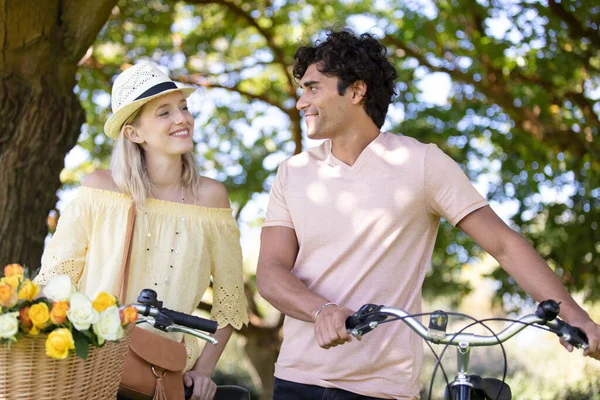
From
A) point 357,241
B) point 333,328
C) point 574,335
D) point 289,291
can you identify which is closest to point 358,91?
point 357,241

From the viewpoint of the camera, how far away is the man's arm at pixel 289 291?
2.77 metres

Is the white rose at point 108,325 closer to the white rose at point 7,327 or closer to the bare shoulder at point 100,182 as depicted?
the white rose at point 7,327

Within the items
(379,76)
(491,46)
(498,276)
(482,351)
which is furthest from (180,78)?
(482,351)

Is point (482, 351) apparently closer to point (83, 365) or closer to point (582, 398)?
point (582, 398)

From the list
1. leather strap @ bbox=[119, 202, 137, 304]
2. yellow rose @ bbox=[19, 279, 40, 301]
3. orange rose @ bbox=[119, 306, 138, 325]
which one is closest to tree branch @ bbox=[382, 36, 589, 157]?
leather strap @ bbox=[119, 202, 137, 304]

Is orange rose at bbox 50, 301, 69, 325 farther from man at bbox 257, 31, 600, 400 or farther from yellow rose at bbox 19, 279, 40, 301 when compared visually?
man at bbox 257, 31, 600, 400

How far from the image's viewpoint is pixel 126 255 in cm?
366

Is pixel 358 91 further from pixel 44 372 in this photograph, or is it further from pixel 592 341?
pixel 44 372

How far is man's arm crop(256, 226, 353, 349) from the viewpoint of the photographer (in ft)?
9.08

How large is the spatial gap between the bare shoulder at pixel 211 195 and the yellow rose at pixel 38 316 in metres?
1.62

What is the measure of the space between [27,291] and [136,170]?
1.49 meters

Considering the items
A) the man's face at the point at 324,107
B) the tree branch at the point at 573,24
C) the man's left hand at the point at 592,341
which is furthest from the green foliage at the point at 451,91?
the man's left hand at the point at 592,341

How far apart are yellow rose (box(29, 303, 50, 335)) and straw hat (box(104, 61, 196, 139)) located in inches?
65.1

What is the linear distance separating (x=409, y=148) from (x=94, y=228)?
1402 mm
